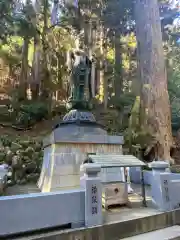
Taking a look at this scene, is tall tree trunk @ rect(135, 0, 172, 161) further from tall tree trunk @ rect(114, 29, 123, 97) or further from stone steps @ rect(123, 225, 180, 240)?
tall tree trunk @ rect(114, 29, 123, 97)

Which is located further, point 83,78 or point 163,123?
point 163,123

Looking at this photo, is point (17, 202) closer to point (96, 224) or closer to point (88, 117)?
point (96, 224)

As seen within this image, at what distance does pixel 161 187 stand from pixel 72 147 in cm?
216

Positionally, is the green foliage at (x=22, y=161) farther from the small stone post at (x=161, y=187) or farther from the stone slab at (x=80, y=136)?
the small stone post at (x=161, y=187)

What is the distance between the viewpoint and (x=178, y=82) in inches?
646

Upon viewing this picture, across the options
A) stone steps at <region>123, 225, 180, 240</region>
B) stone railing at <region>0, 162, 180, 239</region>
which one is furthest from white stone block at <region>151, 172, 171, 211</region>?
stone railing at <region>0, 162, 180, 239</region>

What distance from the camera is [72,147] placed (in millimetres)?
5547

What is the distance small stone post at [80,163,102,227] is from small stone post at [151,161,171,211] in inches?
54.6

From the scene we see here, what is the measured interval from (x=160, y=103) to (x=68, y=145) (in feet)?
18.5

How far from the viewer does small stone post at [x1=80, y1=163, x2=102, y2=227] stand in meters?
3.67

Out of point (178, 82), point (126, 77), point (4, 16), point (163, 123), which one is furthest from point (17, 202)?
point (126, 77)

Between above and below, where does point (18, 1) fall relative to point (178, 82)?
above

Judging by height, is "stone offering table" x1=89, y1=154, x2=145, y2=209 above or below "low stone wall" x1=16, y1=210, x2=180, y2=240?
above

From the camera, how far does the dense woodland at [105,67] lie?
9977 mm
